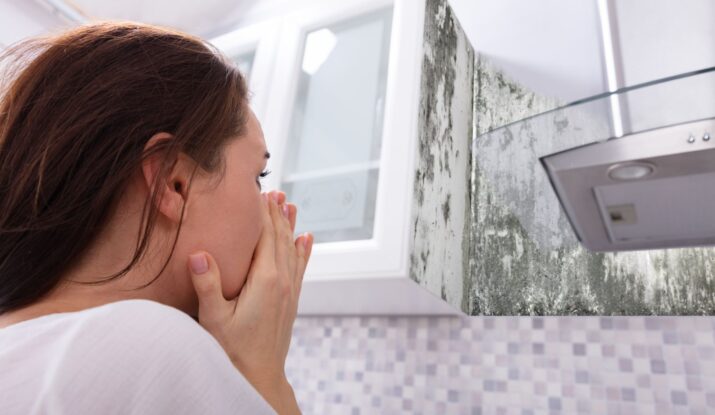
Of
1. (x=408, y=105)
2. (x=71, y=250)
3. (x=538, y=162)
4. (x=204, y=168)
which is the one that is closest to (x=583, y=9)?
(x=408, y=105)

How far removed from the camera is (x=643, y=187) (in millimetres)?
750

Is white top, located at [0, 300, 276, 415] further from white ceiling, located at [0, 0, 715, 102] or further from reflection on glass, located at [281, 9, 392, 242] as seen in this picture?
reflection on glass, located at [281, 9, 392, 242]

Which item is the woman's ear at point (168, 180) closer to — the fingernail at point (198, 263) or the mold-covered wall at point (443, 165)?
the fingernail at point (198, 263)

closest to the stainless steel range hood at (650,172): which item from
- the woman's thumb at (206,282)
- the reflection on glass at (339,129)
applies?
the reflection on glass at (339,129)

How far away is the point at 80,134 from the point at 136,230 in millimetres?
104

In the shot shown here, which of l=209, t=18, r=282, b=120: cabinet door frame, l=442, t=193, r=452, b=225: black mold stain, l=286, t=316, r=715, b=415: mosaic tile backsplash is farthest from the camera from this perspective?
l=209, t=18, r=282, b=120: cabinet door frame

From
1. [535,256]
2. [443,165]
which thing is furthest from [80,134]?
[535,256]

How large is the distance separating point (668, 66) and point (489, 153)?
0.91 feet

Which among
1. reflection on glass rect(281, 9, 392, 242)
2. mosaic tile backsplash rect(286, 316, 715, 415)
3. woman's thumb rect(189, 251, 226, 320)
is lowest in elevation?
mosaic tile backsplash rect(286, 316, 715, 415)

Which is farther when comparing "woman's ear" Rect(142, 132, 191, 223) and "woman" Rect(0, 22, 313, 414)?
"woman's ear" Rect(142, 132, 191, 223)

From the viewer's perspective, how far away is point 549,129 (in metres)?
0.73

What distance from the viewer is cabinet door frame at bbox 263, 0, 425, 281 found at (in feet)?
3.12

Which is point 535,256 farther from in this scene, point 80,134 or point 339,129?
point 80,134

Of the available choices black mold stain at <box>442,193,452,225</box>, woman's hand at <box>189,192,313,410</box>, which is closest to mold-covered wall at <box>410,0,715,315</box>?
black mold stain at <box>442,193,452,225</box>
